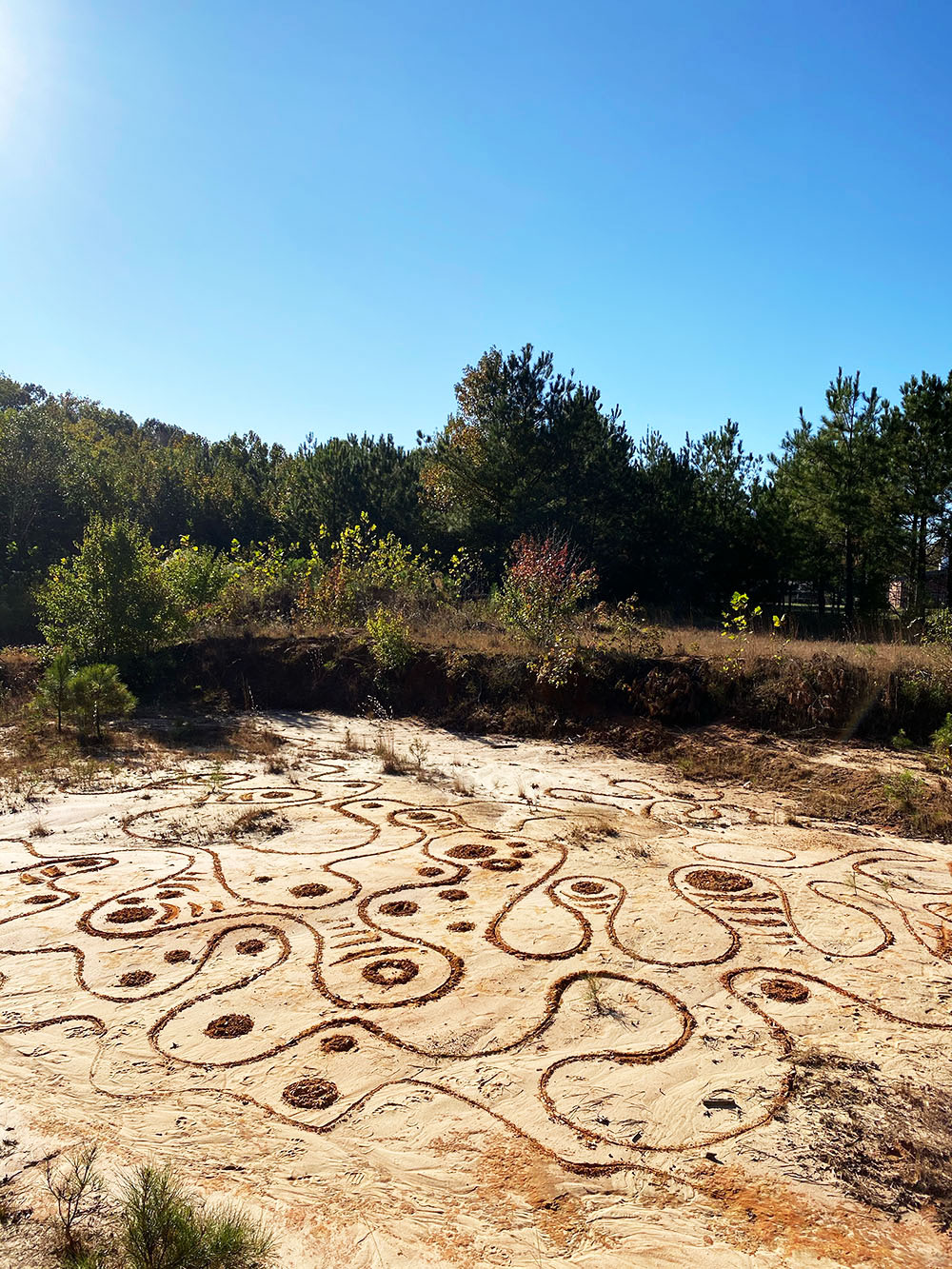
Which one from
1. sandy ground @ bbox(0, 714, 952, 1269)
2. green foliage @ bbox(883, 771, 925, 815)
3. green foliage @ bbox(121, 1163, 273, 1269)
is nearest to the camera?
green foliage @ bbox(121, 1163, 273, 1269)

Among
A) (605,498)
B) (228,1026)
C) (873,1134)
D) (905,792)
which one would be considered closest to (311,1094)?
(228,1026)

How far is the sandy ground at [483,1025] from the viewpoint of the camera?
238 cm

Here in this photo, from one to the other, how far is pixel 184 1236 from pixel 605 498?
729 inches

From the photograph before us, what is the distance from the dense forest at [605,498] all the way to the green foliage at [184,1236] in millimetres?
15350

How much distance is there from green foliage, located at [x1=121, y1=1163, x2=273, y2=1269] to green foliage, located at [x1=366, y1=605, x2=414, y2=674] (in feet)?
29.7

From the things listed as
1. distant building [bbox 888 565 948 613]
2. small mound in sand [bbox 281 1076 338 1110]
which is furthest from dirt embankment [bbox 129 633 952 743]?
distant building [bbox 888 565 948 613]

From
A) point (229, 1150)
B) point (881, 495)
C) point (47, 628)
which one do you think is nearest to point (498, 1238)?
point (229, 1150)

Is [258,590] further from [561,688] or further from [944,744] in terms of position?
[944,744]

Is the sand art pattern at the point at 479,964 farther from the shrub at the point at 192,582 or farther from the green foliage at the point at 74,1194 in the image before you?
the shrub at the point at 192,582

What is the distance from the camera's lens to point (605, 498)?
19500 mm

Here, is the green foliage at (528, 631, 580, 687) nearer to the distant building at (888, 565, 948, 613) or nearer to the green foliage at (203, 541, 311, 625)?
the green foliage at (203, 541, 311, 625)

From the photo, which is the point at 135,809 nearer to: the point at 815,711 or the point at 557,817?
the point at 557,817

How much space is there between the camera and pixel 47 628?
11.6 meters

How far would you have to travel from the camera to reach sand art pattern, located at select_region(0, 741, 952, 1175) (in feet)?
9.80
